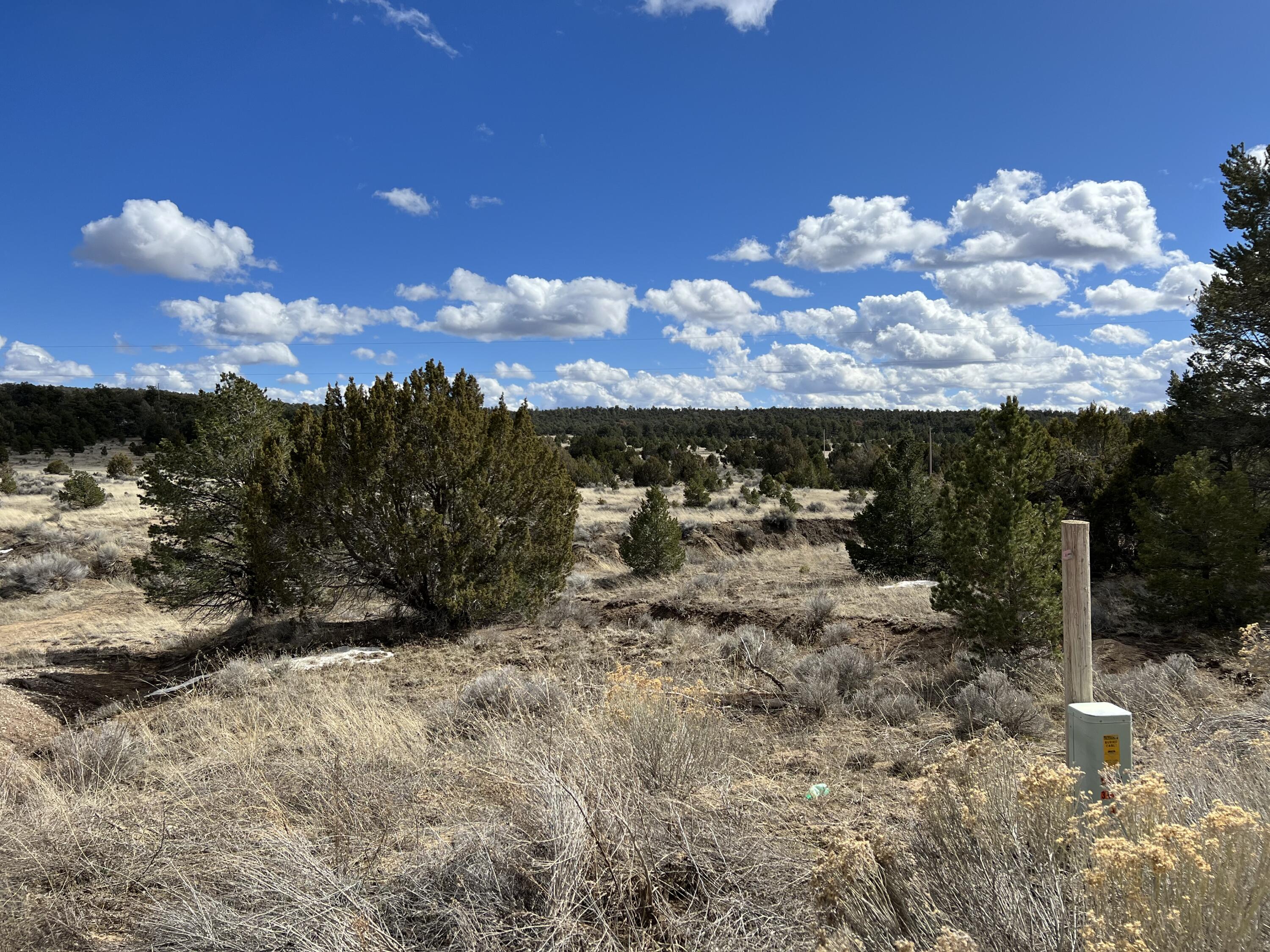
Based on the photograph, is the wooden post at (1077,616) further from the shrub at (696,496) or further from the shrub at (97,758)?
the shrub at (696,496)

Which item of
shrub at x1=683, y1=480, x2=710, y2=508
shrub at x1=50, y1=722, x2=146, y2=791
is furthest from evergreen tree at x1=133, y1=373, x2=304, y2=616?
shrub at x1=683, y1=480, x2=710, y2=508

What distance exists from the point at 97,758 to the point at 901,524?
17.1 meters

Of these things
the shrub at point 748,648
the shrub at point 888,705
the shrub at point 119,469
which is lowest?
the shrub at point 748,648

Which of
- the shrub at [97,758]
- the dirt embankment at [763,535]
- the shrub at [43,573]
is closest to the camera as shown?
the shrub at [97,758]

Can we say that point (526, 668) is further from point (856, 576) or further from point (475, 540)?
point (856, 576)

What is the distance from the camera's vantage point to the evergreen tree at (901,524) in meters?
18.1

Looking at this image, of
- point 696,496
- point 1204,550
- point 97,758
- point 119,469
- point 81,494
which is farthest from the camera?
point 119,469

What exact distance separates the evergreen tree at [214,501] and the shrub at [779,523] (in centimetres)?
2315

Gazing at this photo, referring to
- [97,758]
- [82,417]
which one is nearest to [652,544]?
[97,758]

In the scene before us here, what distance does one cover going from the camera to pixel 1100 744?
335 cm

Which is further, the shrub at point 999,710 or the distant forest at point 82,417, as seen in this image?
the distant forest at point 82,417

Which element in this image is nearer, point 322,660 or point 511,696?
point 511,696

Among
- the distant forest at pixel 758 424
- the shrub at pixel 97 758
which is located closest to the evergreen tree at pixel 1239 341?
the shrub at pixel 97 758

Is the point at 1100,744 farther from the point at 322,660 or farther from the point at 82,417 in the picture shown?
the point at 82,417
